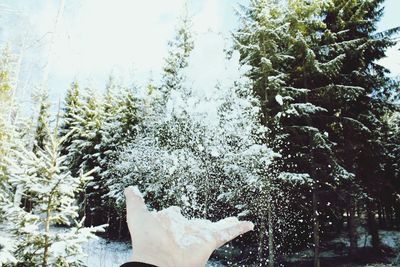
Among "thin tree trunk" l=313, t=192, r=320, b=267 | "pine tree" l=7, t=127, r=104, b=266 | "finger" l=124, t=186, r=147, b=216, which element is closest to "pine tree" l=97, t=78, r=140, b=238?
"thin tree trunk" l=313, t=192, r=320, b=267

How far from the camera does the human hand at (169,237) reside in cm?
71

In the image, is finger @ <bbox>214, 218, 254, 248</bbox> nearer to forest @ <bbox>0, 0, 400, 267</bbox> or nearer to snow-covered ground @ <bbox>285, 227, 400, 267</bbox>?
forest @ <bbox>0, 0, 400, 267</bbox>

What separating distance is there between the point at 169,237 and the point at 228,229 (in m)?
0.15

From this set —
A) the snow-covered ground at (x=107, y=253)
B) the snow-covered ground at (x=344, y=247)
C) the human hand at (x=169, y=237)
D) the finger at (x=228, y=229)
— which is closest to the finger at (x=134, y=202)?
the human hand at (x=169, y=237)

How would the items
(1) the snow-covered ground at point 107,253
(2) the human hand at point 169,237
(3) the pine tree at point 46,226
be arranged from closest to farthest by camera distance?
(2) the human hand at point 169,237 < (3) the pine tree at point 46,226 < (1) the snow-covered ground at point 107,253

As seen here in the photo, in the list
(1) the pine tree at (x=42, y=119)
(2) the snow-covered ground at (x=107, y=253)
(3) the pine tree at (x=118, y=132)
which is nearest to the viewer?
(1) the pine tree at (x=42, y=119)

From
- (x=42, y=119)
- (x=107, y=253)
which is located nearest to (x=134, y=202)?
(x=42, y=119)

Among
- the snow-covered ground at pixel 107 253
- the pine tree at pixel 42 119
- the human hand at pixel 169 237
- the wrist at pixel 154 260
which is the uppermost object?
the pine tree at pixel 42 119

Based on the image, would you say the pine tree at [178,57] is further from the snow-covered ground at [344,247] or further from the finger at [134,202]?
the finger at [134,202]

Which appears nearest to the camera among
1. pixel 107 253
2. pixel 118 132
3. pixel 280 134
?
pixel 280 134

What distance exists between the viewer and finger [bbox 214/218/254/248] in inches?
29.9

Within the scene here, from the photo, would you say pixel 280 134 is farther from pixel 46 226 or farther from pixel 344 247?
pixel 46 226

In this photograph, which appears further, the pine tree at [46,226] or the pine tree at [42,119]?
the pine tree at [42,119]

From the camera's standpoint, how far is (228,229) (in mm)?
786
